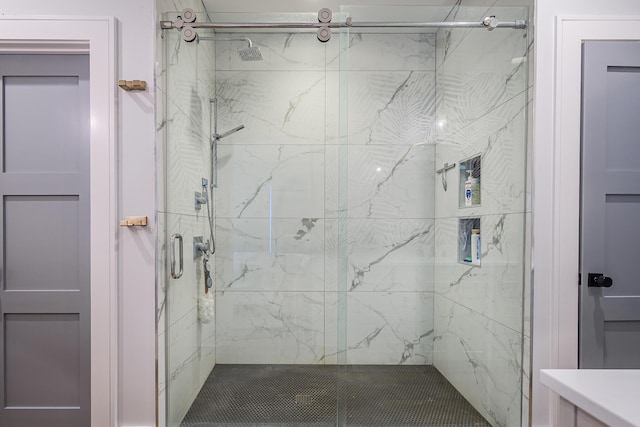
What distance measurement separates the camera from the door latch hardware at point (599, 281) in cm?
168

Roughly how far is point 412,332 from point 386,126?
1051mm

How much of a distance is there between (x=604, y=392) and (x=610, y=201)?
114 centimetres

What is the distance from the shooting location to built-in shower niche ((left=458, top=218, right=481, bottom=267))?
188 centimetres

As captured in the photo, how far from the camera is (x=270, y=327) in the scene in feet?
6.67

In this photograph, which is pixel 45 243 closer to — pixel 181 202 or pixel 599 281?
pixel 181 202

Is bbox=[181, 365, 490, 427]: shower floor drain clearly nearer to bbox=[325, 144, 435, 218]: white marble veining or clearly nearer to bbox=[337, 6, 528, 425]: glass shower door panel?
bbox=[337, 6, 528, 425]: glass shower door panel

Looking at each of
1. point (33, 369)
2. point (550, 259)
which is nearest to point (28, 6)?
point (33, 369)

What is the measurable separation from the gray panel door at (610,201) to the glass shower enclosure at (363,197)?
267 millimetres

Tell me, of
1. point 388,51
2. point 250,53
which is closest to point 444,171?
point 388,51

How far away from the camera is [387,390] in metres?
1.87

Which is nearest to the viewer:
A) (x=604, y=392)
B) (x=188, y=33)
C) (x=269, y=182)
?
(x=604, y=392)

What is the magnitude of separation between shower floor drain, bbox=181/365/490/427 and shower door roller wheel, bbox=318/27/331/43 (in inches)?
65.6

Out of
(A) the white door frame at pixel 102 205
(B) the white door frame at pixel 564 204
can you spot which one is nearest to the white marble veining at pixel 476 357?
(B) the white door frame at pixel 564 204

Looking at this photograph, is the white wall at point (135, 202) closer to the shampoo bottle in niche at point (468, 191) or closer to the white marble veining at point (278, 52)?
the white marble veining at point (278, 52)
